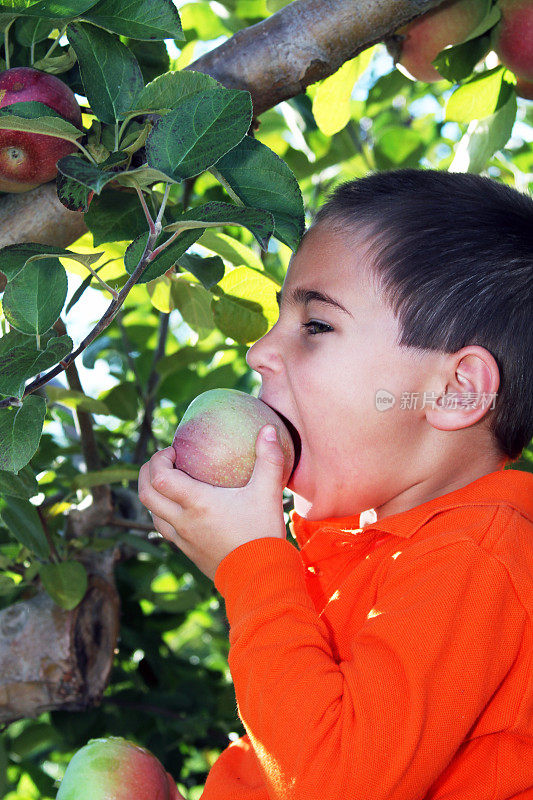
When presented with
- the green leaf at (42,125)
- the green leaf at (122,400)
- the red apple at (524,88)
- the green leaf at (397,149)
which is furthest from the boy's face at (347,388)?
the green leaf at (397,149)

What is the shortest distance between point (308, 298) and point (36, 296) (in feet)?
1.06

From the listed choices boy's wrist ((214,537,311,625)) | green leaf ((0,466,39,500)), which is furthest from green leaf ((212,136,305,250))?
green leaf ((0,466,39,500))

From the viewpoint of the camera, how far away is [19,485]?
102 cm

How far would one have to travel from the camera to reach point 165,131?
0.79 meters

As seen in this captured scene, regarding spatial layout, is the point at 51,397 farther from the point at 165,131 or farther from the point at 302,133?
the point at 302,133

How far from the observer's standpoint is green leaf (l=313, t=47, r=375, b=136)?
1.36 m

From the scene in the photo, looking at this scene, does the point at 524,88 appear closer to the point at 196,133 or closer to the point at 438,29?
the point at 438,29

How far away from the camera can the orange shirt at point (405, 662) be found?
753mm

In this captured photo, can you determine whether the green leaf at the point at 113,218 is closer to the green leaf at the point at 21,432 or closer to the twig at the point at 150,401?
the green leaf at the point at 21,432

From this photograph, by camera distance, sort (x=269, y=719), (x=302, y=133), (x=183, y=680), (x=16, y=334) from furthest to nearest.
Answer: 1. (x=183, y=680)
2. (x=302, y=133)
3. (x=16, y=334)
4. (x=269, y=719)

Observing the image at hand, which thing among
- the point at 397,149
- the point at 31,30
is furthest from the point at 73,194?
the point at 397,149

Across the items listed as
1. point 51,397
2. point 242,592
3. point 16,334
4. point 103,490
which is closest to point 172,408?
point 103,490

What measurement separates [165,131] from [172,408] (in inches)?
47.1

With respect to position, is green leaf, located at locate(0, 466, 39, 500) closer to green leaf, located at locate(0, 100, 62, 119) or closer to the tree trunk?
the tree trunk
